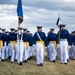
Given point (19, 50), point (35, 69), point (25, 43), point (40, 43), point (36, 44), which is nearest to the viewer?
point (35, 69)

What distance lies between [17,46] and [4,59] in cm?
256

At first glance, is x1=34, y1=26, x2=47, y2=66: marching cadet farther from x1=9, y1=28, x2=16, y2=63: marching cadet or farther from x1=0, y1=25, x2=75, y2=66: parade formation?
x1=9, y1=28, x2=16, y2=63: marching cadet

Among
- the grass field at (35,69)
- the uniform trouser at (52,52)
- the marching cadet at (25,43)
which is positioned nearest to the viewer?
the grass field at (35,69)

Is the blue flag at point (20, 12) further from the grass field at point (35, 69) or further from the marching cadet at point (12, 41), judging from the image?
the grass field at point (35, 69)

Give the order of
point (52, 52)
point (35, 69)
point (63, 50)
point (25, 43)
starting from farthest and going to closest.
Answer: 1. point (52, 52)
2. point (25, 43)
3. point (63, 50)
4. point (35, 69)

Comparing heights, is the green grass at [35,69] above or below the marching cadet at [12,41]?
below

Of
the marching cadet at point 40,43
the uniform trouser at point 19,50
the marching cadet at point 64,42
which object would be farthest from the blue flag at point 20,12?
the marching cadet at point 64,42

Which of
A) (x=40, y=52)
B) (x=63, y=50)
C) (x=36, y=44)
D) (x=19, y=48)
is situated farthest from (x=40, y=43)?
(x=63, y=50)

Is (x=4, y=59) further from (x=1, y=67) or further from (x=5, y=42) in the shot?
(x=1, y=67)

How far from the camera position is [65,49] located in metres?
19.3

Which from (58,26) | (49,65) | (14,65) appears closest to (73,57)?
(58,26)

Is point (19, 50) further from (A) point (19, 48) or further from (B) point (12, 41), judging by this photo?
(B) point (12, 41)

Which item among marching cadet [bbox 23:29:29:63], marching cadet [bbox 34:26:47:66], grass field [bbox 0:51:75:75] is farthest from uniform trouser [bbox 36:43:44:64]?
marching cadet [bbox 23:29:29:63]

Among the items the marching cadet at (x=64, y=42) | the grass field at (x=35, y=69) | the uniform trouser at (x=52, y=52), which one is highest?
the marching cadet at (x=64, y=42)
